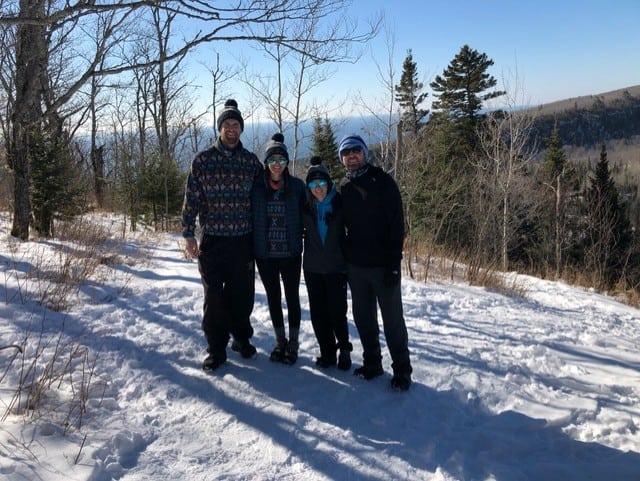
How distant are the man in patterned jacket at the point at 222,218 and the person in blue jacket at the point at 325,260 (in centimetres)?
50

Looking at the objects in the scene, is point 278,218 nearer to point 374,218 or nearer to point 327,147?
point 374,218

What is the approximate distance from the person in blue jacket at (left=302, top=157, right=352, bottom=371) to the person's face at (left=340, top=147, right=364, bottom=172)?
19cm

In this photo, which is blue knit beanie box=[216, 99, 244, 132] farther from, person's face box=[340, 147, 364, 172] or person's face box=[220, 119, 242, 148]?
person's face box=[340, 147, 364, 172]

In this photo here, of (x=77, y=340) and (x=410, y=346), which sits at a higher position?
(x=77, y=340)

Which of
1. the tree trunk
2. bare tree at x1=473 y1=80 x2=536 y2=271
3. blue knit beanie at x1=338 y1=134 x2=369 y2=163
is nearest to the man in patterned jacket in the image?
blue knit beanie at x1=338 y1=134 x2=369 y2=163

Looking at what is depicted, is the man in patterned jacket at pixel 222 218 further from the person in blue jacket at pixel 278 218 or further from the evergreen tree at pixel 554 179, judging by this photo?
the evergreen tree at pixel 554 179

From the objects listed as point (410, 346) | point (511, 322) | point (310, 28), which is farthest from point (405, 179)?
point (410, 346)

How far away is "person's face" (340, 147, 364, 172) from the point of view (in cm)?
304

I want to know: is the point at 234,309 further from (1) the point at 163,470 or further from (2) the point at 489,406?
(2) the point at 489,406

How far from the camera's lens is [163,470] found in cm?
222

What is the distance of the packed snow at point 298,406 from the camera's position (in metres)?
2.30

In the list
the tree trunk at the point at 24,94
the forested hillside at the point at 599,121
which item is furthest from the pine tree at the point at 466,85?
the forested hillside at the point at 599,121

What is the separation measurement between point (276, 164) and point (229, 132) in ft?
1.48

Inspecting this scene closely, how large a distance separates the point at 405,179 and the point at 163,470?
44.0 feet
